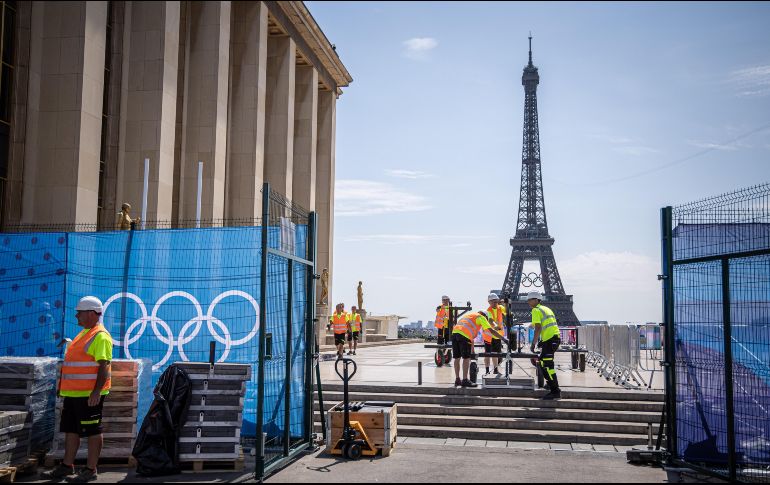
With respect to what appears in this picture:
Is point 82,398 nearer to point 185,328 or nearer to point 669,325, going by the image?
point 185,328

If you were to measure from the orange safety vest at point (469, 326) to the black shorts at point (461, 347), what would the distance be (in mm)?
111

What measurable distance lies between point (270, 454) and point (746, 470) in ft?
19.7

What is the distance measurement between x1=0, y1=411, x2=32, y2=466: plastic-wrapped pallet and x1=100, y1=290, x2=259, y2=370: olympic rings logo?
80.6 inches

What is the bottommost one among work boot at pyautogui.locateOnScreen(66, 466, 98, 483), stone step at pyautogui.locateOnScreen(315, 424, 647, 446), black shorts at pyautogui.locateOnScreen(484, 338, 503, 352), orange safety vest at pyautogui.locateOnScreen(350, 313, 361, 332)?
stone step at pyautogui.locateOnScreen(315, 424, 647, 446)

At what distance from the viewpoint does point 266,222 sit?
8.41 m

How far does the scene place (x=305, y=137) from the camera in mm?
39969

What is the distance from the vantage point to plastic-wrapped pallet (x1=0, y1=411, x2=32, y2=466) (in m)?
8.30

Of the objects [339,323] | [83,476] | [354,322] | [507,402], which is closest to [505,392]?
[507,402]

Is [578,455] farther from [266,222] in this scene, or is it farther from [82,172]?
[82,172]

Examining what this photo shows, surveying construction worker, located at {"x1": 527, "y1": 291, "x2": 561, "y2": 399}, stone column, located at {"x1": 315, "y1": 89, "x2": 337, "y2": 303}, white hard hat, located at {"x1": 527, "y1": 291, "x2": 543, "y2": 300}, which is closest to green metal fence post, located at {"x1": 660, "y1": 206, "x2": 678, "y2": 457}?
construction worker, located at {"x1": 527, "y1": 291, "x2": 561, "y2": 399}

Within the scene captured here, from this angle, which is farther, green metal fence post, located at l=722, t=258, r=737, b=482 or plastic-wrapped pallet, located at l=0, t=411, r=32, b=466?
plastic-wrapped pallet, located at l=0, t=411, r=32, b=466

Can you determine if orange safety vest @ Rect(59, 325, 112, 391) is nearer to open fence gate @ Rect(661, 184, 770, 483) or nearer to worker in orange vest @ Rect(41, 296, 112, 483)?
worker in orange vest @ Rect(41, 296, 112, 483)

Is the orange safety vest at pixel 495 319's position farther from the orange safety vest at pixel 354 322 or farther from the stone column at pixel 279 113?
the stone column at pixel 279 113

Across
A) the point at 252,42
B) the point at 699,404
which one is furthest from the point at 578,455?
the point at 252,42
